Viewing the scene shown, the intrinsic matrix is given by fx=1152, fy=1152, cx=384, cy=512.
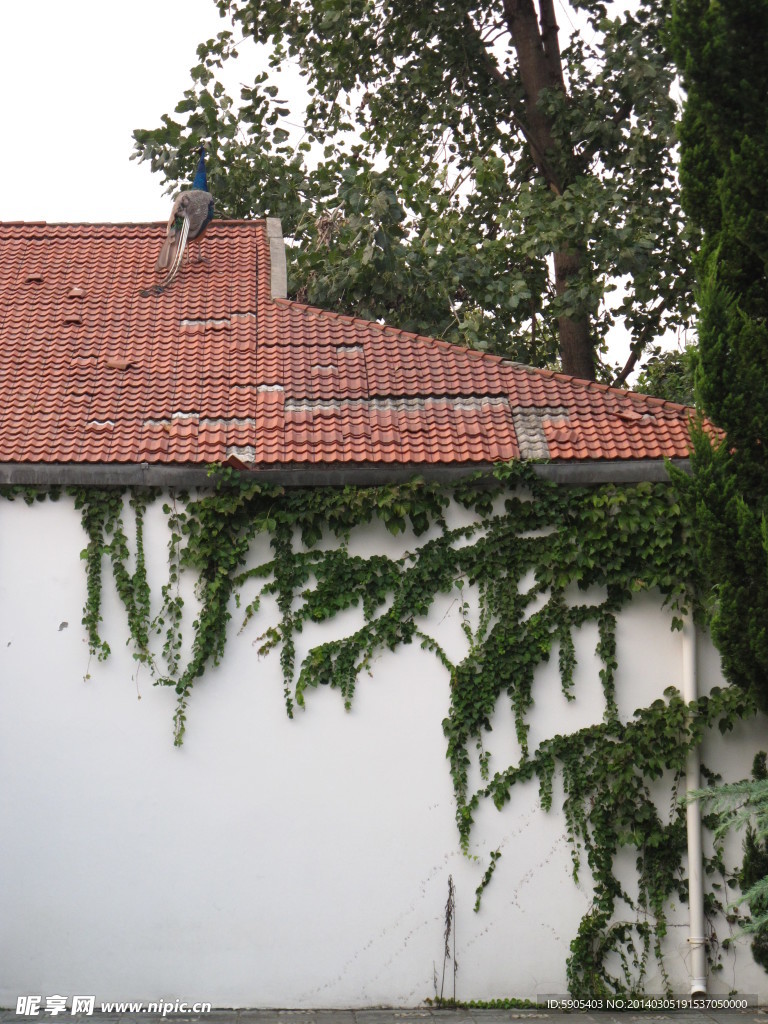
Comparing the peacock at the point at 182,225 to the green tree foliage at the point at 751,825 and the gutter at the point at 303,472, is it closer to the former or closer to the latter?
the gutter at the point at 303,472

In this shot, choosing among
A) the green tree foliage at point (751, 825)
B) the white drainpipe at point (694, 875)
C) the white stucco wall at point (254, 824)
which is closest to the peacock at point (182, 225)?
the white stucco wall at point (254, 824)

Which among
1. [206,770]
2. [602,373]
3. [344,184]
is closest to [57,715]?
[206,770]

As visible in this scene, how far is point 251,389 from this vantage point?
9047mm

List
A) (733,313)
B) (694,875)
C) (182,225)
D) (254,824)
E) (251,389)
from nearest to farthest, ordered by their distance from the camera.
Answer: (733,313)
(694,875)
(254,824)
(251,389)
(182,225)

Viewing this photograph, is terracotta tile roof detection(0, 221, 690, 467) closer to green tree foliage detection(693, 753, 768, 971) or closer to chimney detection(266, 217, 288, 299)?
chimney detection(266, 217, 288, 299)

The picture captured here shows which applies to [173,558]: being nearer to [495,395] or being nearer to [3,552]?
[3,552]

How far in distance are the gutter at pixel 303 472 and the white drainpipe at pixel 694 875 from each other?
1348 mm

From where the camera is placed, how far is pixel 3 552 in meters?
8.30

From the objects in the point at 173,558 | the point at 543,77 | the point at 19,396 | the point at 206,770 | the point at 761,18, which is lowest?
the point at 206,770

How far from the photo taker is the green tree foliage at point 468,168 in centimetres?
1405

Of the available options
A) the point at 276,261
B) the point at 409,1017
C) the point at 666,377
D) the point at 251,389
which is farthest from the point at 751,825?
the point at 666,377

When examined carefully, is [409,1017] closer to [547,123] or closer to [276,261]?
[276,261]

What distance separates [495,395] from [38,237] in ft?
17.7

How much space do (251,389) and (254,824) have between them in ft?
10.8
